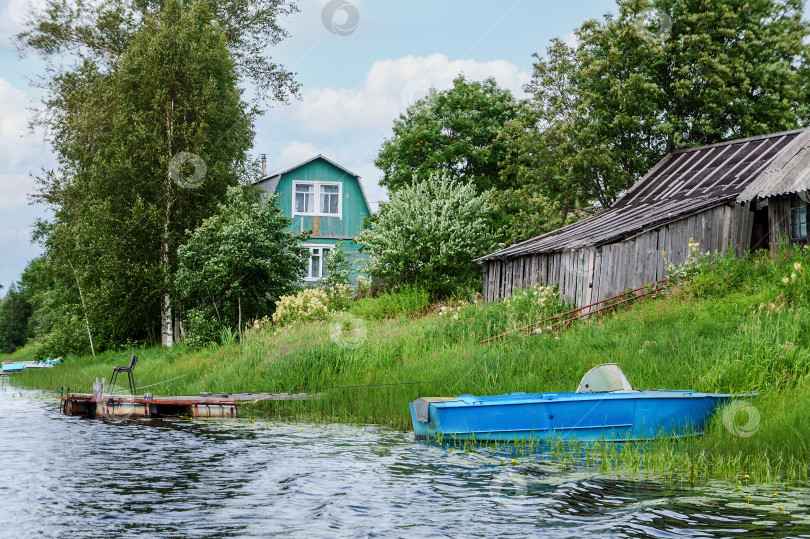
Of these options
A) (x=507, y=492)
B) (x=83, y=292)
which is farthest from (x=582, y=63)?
(x=507, y=492)

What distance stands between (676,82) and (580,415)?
21.5 metres

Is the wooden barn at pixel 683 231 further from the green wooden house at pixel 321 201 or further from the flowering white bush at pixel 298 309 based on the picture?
the green wooden house at pixel 321 201

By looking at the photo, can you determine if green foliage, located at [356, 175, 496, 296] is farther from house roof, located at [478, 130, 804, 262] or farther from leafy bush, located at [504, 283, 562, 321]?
leafy bush, located at [504, 283, 562, 321]

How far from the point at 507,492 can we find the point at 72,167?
3247cm

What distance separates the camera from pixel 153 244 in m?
32.8

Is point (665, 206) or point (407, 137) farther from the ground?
point (407, 137)

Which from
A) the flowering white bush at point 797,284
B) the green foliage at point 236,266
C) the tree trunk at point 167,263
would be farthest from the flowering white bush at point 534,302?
the tree trunk at point 167,263

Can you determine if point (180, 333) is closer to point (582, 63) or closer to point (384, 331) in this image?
point (384, 331)

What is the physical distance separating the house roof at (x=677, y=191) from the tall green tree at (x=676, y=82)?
8.13ft

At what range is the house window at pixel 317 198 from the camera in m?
47.4

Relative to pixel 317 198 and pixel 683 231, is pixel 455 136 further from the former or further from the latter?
pixel 683 231

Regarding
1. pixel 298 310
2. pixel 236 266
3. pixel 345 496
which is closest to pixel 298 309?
pixel 298 310

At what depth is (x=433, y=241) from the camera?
33125 millimetres

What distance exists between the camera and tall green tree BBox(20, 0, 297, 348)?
31.8 m
